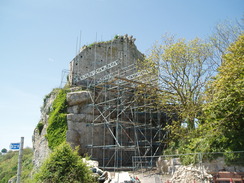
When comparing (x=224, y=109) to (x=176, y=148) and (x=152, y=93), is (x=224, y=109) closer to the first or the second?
(x=176, y=148)

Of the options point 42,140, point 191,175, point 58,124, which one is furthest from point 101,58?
point 191,175

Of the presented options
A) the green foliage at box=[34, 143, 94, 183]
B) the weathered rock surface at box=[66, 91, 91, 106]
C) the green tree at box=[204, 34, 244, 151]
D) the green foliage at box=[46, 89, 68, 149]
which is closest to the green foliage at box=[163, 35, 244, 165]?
the green tree at box=[204, 34, 244, 151]

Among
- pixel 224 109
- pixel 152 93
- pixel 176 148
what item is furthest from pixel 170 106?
pixel 224 109

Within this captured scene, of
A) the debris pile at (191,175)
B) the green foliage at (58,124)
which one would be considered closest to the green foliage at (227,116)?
the debris pile at (191,175)

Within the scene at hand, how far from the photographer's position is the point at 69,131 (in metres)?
15.2

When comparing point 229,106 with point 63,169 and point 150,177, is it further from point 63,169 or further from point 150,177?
point 63,169

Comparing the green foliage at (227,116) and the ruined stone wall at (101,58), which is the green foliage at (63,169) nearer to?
the green foliage at (227,116)

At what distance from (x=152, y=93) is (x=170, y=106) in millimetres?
1601

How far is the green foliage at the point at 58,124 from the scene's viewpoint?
604 inches

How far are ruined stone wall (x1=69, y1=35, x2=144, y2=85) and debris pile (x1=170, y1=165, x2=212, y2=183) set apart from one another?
9.41 metres

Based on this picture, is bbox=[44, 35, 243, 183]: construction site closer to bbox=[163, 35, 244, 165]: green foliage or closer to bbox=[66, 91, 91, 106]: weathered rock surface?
bbox=[66, 91, 91, 106]: weathered rock surface

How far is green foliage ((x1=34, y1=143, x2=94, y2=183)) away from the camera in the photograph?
330 inches

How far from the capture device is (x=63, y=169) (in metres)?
8.62

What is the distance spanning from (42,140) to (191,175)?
11.9 metres
